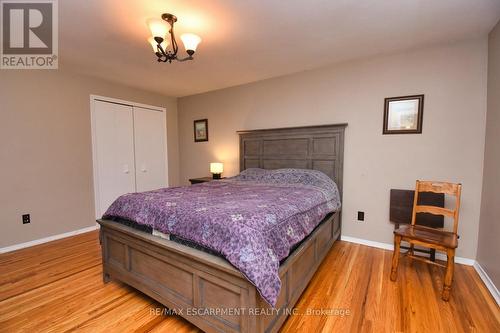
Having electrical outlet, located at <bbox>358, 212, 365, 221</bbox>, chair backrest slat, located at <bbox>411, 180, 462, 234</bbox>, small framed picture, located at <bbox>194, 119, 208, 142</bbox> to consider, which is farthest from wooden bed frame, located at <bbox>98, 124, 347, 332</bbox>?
small framed picture, located at <bbox>194, 119, 208, 142</bbox>

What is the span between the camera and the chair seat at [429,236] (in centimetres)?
183

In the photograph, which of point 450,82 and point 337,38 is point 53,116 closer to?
point 337,38

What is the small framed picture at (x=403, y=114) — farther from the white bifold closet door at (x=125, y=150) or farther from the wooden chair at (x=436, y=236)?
the white bifold closet door at (x=125, y=150)

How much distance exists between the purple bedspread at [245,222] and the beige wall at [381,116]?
903 mm

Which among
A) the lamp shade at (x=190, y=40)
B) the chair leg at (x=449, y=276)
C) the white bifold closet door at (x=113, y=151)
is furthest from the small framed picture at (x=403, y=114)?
the white bifold closet door at (x=113, y=151)

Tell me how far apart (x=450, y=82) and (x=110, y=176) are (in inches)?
187

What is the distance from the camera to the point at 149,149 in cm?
430

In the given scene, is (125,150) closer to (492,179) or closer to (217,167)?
(217,167)

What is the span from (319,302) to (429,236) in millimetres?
1131

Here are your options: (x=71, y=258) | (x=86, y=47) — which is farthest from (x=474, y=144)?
(x=71, y=258)

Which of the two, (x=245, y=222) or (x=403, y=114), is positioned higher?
(x=403, y=114)

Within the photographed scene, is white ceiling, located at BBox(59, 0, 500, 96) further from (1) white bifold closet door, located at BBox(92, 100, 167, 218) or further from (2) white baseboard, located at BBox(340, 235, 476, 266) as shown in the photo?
(2) white baseboard, located at BBox(340, 235, 476, 266)

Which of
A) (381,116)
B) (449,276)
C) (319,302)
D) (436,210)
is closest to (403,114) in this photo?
(381,116)

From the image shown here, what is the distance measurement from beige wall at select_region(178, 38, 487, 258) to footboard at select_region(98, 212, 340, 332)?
125 cm
